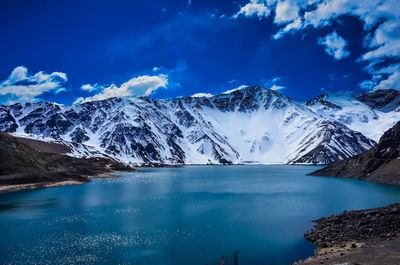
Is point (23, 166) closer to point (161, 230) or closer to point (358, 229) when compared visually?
point (161, 230)

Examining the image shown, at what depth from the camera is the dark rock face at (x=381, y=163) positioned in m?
82.5

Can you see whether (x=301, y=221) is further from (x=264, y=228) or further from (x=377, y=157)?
(x=377, y=157)

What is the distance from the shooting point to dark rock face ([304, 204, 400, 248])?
26578 mm

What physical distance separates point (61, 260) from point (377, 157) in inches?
3976

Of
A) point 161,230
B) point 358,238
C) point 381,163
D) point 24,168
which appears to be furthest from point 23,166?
point 381,163

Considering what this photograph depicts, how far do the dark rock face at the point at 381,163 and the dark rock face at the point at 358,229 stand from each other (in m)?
56.6

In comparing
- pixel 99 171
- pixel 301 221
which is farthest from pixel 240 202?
pixel 99 171

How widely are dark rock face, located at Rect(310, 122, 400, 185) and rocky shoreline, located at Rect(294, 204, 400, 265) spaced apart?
5705 cm

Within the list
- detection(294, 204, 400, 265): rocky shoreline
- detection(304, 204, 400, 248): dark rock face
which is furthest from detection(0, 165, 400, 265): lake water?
detection(294, 204, 400, 265): rocky shoreline

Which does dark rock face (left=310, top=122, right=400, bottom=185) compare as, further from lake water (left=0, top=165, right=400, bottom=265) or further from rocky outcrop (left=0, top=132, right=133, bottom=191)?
rocky outcrop (left=0, top=132, right=133, bottom=191)

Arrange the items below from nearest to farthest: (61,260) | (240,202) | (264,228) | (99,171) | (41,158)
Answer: (61,260), (264,228), (240,202), (41,158), (99,171)

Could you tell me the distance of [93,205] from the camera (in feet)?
170

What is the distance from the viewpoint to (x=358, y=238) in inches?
1046

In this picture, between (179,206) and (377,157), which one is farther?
(377,157)
